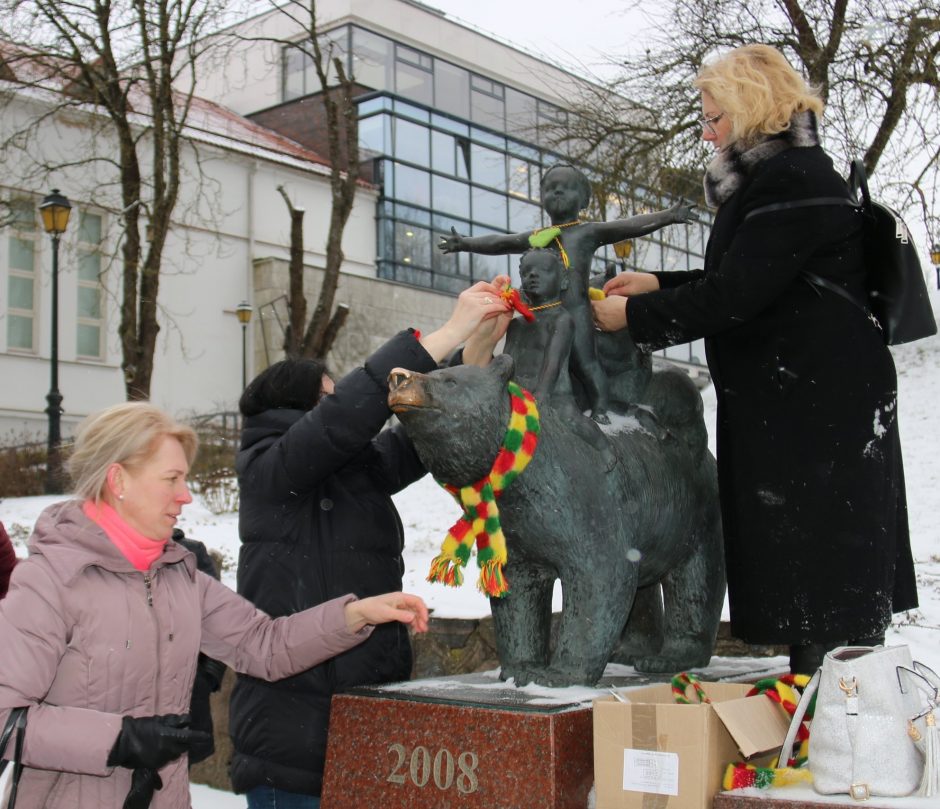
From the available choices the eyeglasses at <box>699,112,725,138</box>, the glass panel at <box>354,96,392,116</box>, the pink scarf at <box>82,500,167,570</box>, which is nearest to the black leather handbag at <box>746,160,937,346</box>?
the eyeglasses at <box>699,112,725,138</box>

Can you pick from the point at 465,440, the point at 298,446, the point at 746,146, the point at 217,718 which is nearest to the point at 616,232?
the point at 746,146

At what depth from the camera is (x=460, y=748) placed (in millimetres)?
2398

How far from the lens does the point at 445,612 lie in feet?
17.7

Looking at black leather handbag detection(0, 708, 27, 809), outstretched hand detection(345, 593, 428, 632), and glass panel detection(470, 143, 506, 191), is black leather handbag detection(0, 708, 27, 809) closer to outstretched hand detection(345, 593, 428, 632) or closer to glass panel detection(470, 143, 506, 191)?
outstretched hand detection(345, 593, 428, 632)

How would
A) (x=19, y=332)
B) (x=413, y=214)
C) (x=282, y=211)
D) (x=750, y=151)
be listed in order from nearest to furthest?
(x=750, y=151) < (x=19, y=332) < (x=282, y=211) < (x=413, y=214)

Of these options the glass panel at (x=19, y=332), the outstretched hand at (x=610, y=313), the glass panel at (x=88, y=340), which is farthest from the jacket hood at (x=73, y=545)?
the glass panel at (x=88, y=340)

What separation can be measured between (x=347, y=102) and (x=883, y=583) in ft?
39.5

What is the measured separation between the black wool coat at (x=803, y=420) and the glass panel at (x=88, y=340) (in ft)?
52.7

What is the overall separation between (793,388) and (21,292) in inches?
641

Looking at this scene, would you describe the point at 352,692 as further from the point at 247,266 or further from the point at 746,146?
the point at 247,266

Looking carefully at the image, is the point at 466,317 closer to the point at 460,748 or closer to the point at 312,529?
the point at 312,529

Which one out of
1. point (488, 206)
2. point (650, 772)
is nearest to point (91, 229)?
point (488, 206)

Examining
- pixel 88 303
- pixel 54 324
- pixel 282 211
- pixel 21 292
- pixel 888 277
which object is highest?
pixel 282 211

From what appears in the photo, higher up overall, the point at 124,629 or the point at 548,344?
the point at 548,344
